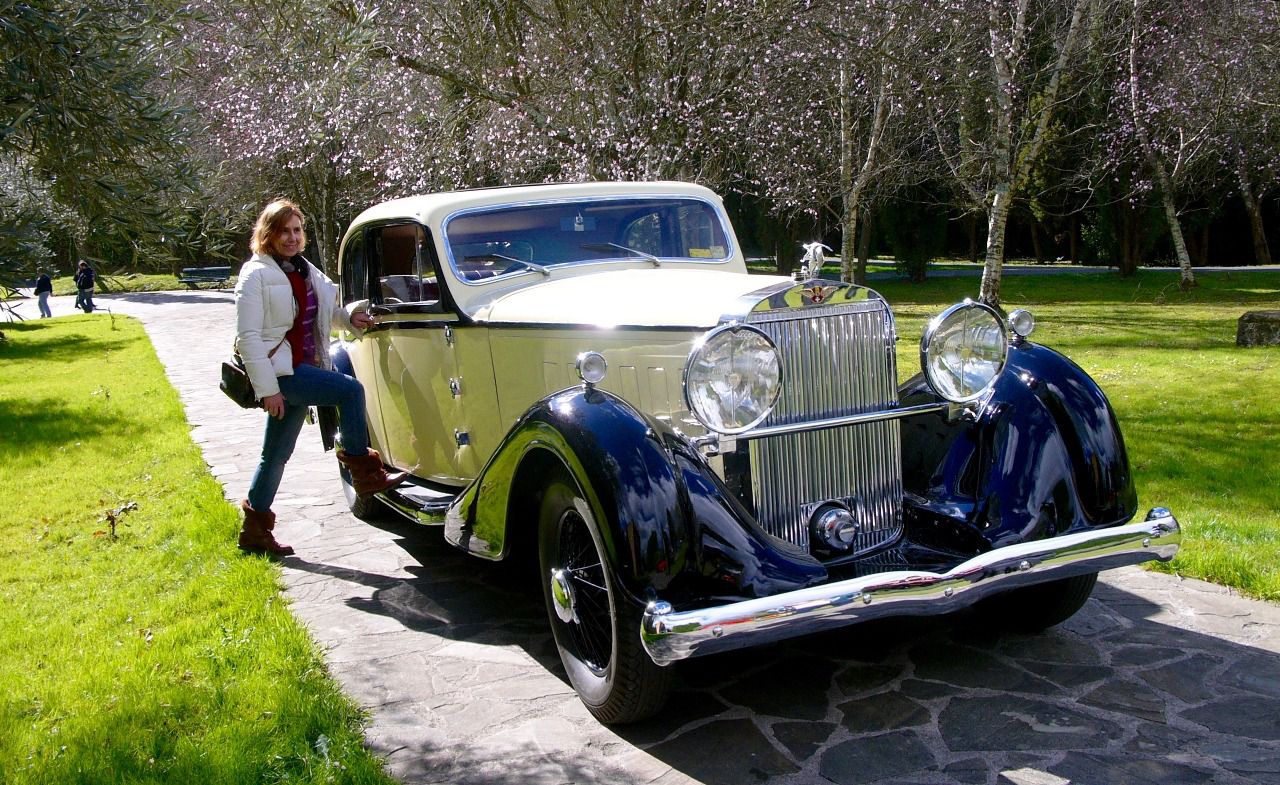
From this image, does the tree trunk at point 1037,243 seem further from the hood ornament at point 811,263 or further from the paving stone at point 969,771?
the paving stone at point 969,771

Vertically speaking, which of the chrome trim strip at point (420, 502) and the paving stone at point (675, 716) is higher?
the chrome trim strip at point (420, 502)

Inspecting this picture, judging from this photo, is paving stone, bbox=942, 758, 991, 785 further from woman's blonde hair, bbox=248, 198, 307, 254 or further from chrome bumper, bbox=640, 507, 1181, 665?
woman's blonde hair, bbox=248, 198, 307, 254

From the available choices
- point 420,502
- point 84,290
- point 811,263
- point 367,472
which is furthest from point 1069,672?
point 84,290

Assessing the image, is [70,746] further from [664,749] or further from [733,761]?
[733,761]

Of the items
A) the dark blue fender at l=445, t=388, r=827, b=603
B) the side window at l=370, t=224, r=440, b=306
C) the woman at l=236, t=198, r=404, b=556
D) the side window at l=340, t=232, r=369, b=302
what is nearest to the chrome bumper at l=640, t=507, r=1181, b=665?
the dark blue fender at l=445, t=388, r=827, b=603

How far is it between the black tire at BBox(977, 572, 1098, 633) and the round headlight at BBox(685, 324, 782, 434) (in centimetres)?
129

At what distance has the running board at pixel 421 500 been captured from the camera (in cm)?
469

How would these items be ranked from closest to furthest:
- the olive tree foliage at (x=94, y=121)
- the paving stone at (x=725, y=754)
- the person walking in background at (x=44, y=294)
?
the paving stone at (x=725, y=754) → the olive tree foliage at (x=94, y=121) → the person walking in background at (x=44, y=294)

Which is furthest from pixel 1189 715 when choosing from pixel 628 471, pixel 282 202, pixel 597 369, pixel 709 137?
pixel 709 137

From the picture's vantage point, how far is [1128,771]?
302cm

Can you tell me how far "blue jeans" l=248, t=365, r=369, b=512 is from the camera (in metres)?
5.09

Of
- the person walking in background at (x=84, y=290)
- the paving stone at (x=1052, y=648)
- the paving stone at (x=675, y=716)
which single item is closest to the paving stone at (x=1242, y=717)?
the paving stone at (x=1052, y=648)

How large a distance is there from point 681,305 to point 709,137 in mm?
9482

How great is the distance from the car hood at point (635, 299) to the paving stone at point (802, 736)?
1.35 m
